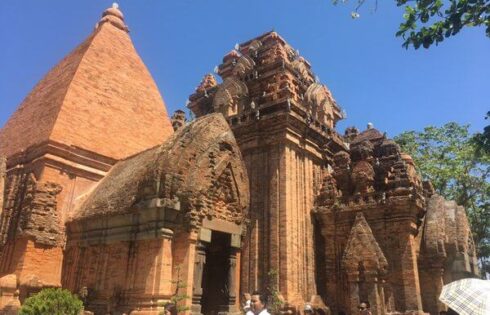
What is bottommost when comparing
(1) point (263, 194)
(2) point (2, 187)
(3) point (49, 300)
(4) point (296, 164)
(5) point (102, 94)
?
(3) point (49, 300)

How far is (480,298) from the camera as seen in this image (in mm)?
4949

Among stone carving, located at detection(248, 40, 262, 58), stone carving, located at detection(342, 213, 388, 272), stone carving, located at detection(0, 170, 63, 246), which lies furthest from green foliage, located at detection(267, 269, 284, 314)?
stone carving, located at detection(248, 40, 262, 58)

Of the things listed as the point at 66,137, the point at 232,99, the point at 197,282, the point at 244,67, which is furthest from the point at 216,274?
the point at 244,67

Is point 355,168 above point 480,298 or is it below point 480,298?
above

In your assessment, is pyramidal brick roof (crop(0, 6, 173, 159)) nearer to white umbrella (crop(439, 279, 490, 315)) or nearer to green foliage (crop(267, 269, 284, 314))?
green foliage (crop(267, 269, 284, 314))

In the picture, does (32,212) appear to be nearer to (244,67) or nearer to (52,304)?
(52,304)

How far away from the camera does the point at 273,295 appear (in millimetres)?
14250

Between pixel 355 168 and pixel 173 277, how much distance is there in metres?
12.4

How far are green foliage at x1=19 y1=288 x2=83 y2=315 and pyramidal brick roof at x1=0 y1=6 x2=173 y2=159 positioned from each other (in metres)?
5.77

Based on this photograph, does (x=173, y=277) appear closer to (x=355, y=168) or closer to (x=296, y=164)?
A: (x=296, y=164)

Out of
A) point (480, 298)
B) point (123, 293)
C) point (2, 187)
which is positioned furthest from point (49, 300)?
point (480, 298)

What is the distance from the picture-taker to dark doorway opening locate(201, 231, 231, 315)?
10.6 meters

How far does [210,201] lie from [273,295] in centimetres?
590

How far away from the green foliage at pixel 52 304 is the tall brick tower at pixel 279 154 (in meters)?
9.12
